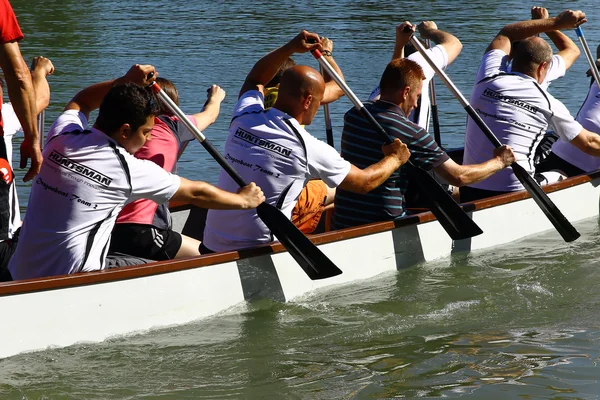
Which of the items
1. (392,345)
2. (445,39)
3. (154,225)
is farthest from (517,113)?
(154,225)

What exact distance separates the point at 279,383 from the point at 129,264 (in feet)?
3.49

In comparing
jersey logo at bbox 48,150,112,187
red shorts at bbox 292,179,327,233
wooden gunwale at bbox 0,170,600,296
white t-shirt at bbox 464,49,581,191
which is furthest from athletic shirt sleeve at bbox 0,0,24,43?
white t-shirt at bbox 464,49,581,191

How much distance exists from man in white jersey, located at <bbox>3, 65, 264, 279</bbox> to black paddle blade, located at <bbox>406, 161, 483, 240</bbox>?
1.91m

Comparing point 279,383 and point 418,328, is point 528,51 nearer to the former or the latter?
point 418,328

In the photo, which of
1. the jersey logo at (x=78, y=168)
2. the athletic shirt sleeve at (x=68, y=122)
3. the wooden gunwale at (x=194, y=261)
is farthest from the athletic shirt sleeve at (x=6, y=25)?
the wooden gunwale at (x=194, y=261)

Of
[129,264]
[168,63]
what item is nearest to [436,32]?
[129,264]

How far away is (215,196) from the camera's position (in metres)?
5.34

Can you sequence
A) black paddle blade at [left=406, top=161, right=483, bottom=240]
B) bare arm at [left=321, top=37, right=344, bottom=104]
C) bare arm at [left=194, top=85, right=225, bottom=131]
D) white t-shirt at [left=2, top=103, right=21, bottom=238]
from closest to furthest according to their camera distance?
white t-shirt at [left=2, top=103, right=21, bottom=238] < bare arm at [left=194, top=85, right=225, bottom=131] < black paddle blade at [left=406, top=161, right=483, bottom=240] < bare arm at [left=321, top=37, right=344, bottom=104]

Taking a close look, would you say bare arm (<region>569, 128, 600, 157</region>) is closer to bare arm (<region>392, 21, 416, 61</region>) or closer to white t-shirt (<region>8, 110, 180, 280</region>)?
bare arm (<region>392, 21, 416, 61</region>)

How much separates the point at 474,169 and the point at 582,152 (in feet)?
6.40

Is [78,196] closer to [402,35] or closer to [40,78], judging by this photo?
[40,78]

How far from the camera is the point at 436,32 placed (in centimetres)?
827

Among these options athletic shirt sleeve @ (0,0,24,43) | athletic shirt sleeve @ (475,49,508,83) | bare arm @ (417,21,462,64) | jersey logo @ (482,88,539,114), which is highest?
athletic shirt sleeve @ (0,0,24,43)

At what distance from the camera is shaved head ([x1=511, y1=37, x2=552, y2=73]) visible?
292 inches
